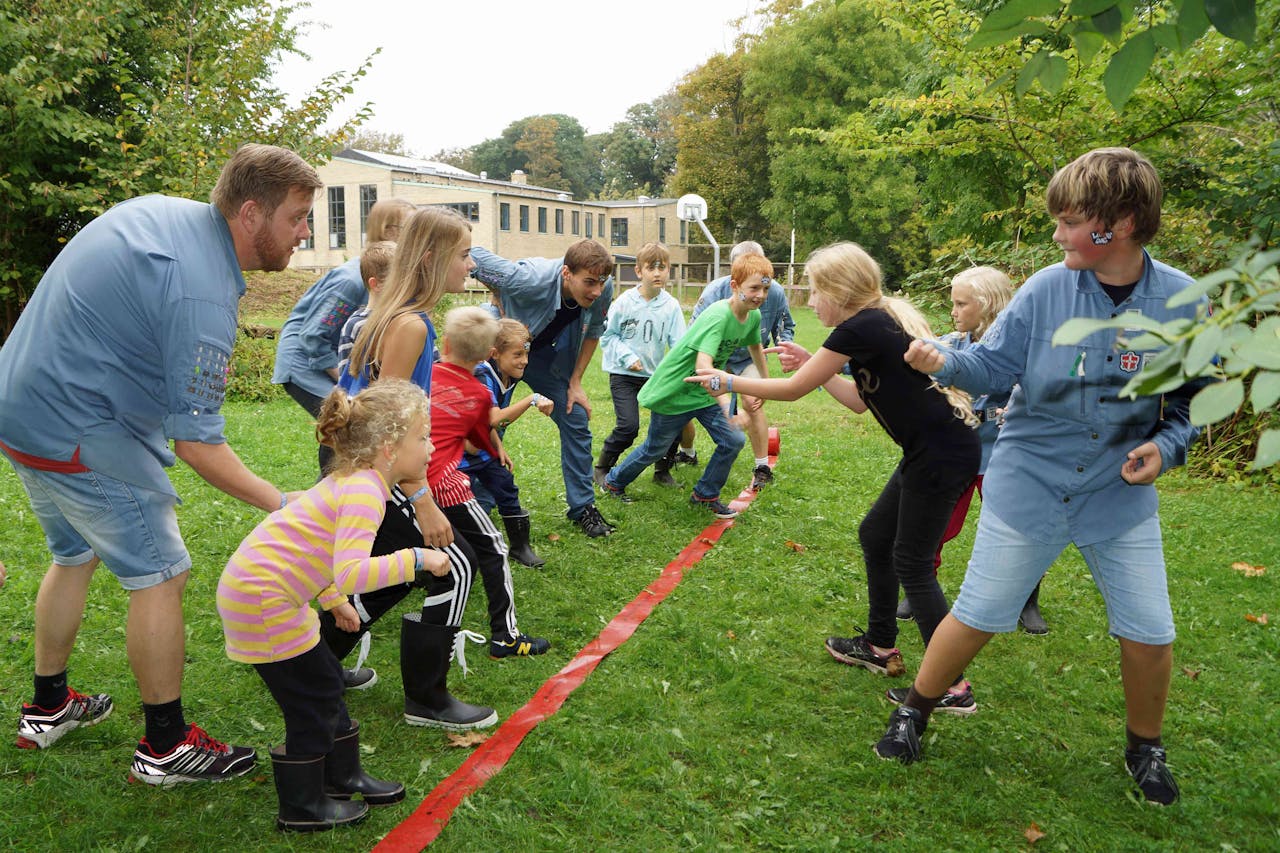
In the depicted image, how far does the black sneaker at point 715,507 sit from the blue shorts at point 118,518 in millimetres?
4606

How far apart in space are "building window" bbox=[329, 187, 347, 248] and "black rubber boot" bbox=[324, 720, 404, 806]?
4956 cm

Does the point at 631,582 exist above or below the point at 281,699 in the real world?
below

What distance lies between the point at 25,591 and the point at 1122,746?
5596 mm

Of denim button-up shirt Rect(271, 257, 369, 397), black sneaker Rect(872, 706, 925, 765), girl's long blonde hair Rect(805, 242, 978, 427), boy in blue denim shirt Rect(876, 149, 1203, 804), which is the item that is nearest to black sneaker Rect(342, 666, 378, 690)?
denim button-up shirt Rect(271, 257, 369, 397)

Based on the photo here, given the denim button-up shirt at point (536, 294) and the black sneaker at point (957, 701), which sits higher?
the denim button-up shirt at point (536, 294)

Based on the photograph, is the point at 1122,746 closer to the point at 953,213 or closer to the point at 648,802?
the point at 648,802

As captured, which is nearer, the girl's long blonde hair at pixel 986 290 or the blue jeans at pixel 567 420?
the girl's long blonde hair at pixel 986 290

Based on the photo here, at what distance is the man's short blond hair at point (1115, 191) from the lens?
2887mm

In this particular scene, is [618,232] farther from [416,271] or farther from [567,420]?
[416,271]

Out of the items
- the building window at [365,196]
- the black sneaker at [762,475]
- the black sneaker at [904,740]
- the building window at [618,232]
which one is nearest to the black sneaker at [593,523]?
the black sneaker at [762,475]

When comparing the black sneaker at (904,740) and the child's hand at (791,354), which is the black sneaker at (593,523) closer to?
the child's hand at (791,354)

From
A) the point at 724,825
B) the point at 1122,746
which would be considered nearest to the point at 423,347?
the point at 724,825

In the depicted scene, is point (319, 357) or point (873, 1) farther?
point (873, 1)

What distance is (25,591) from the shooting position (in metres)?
5.25
